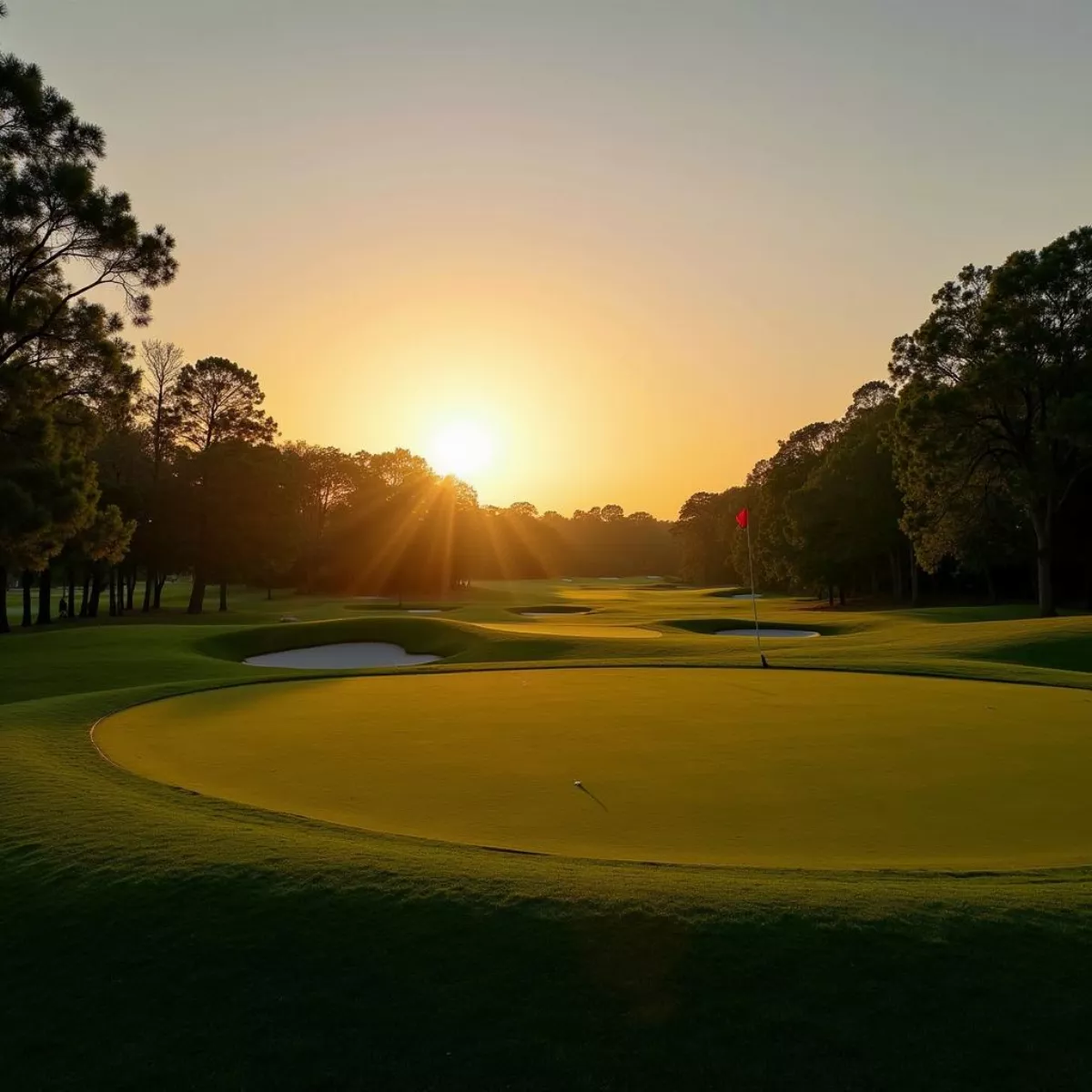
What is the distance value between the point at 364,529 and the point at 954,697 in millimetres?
67892

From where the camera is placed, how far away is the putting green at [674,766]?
260 inches

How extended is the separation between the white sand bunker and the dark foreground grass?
64.6 ft

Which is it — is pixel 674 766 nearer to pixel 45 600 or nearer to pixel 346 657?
pixel 346 657

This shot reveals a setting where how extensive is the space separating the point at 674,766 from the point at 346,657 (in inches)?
790

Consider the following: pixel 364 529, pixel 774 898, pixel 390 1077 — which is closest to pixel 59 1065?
pixel 390 1077

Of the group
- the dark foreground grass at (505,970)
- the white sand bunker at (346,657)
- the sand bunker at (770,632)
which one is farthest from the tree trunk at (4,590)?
the dark foreground grass at (505,970)

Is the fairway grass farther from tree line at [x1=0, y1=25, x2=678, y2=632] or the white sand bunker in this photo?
tree line at [x1=0, y1=25, x2=678, y2=632]

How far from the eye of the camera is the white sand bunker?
85.2 ft

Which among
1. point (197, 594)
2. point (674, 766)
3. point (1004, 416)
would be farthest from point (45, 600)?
point (1004, 416)

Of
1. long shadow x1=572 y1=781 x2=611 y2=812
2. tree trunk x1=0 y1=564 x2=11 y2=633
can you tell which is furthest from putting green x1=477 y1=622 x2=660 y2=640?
long shadow x1=572 y1=781 x2=611 y2=812

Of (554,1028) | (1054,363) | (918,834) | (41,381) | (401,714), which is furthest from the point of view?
(1054,363)

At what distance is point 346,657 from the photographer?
27.1m

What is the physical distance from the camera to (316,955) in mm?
4844

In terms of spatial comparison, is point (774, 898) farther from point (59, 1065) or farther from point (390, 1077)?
point (59, 1065)
